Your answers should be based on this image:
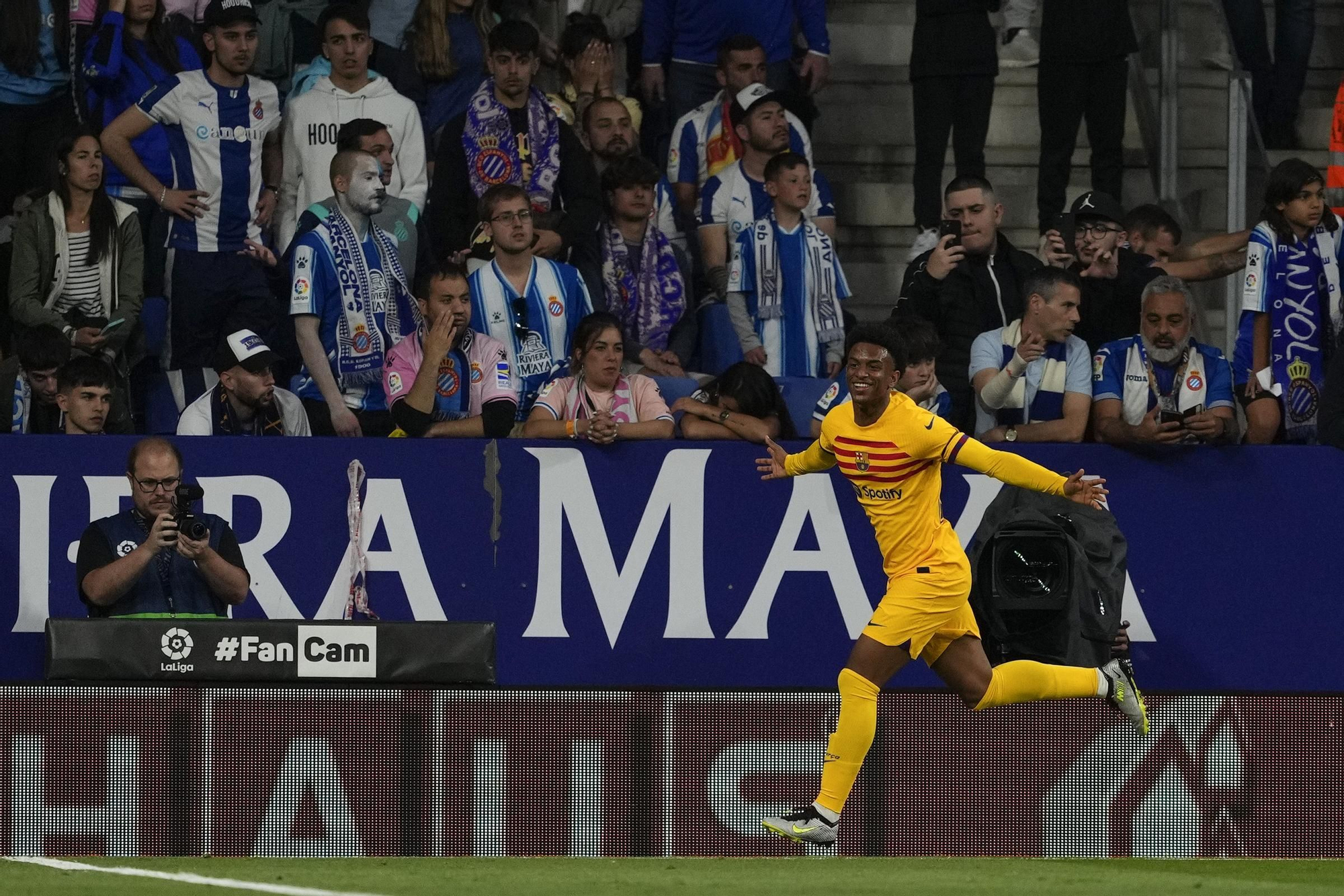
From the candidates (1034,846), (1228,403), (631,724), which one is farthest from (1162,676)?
(631,724)

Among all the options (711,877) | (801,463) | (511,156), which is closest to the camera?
(711,877)

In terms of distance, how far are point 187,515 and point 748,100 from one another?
3993 mm

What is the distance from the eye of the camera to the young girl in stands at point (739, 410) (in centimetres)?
927

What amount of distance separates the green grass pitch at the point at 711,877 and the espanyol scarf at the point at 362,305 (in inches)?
132

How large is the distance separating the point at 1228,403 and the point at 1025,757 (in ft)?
10.4

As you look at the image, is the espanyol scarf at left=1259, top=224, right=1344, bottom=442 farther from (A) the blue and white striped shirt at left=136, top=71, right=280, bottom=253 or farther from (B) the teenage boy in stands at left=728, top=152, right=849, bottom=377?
(A) the blue and white striped shirt at left=136, top=71, right=280, bottom=253

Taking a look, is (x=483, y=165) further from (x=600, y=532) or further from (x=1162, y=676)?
(x=1162, y=676)

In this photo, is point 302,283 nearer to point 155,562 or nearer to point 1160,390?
point 155,562

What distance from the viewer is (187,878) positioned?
633cm

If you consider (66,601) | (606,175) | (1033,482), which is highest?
(606,175)

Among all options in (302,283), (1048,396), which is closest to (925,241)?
(1048,396)

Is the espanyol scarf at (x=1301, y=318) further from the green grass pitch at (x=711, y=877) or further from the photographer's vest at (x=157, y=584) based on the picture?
the photographer's vest at (x=157, y=584)

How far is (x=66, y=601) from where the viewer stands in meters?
9.09

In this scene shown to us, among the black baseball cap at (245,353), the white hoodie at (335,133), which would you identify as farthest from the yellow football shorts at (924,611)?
the white hoodie at (335,133)
